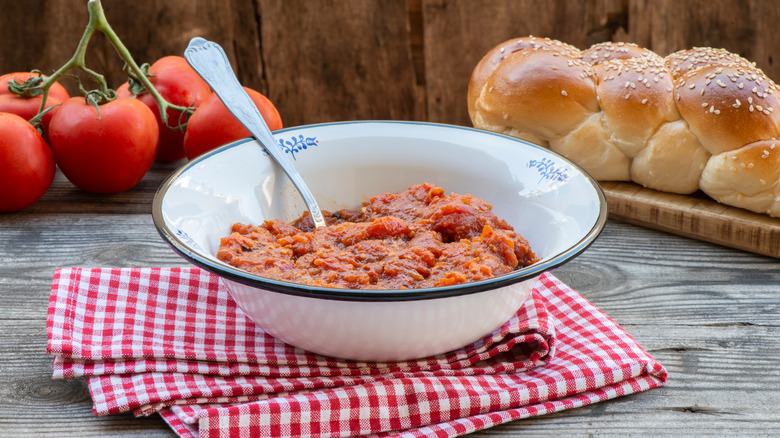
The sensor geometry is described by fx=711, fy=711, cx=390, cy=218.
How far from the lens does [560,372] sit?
1.27 meters

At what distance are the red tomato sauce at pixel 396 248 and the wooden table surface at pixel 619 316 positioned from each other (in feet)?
0.97

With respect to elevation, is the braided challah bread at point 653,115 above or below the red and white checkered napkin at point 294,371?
above

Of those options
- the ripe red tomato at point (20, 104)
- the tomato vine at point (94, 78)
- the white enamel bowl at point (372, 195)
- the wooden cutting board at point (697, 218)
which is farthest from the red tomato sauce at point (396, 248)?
the ripe red tomato at point (20, 104)

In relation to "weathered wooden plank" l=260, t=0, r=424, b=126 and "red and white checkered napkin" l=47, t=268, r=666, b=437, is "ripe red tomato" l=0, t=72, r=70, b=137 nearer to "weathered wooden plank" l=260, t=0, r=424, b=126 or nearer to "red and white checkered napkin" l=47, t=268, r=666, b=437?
Result: "red and white checkered napkin" l=47, t=268, r=666, b=437

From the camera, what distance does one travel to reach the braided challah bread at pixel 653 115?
2.01m

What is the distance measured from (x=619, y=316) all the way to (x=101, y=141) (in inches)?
60.9

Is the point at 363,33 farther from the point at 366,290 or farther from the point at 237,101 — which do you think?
A: the point at 366,290

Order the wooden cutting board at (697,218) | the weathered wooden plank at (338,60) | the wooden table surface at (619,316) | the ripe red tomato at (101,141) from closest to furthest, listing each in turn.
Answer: the wooden table surface at (619,316) → the wooden cutting board at (697,218) → the ripe red tomato at (101,141) → the weathered wooden plank at (338,60)

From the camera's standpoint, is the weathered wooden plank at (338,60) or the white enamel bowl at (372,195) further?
the weathered wooden plank at (338,60)

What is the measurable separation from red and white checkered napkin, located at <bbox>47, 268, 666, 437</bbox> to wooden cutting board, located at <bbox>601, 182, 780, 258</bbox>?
0.65 m

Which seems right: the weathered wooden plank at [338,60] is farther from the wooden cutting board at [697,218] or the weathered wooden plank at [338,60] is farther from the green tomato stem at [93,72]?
the wooden cutting board at [697,218]

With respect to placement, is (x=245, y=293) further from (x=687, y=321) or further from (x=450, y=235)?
(x=687, y=321)

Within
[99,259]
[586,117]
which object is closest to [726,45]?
[586,117]

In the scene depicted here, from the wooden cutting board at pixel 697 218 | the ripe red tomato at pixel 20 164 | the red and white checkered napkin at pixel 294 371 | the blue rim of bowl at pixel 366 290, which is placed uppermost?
the blue rim of bowl at pixel 366 290
